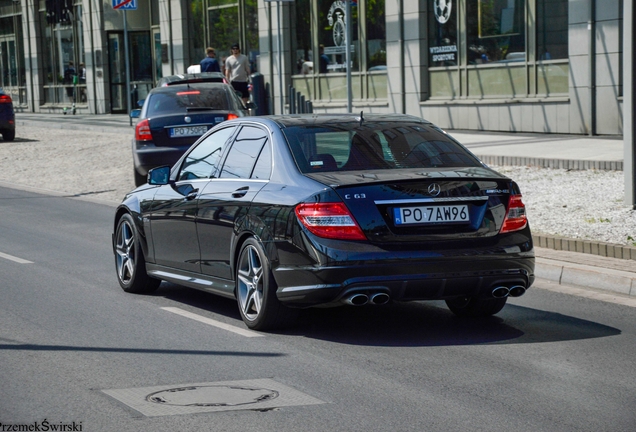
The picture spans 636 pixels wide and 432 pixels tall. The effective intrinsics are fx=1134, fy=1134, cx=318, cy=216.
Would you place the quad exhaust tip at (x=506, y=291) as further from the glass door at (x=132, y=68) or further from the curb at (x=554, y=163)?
the glass door at (x=132, y=68)

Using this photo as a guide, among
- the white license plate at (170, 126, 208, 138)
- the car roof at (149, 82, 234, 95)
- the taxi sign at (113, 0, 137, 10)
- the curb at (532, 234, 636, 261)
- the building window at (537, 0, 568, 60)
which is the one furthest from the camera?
the taxi sign at (113, 0, 137, 10)

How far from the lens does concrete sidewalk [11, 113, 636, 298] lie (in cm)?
905

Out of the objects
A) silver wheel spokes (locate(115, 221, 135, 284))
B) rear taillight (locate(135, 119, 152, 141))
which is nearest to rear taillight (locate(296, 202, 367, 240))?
silver wheel spokes (locate(115, 221, 135, 284))

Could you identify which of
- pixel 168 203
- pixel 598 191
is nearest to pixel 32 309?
pixel 168 203

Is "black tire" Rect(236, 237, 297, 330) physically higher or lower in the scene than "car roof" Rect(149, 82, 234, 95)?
lower

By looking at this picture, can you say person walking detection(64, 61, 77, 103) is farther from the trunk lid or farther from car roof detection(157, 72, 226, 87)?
the trunk lid

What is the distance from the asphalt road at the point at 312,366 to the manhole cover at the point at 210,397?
10 mm

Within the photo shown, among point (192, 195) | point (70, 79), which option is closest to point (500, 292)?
point (192, 195)

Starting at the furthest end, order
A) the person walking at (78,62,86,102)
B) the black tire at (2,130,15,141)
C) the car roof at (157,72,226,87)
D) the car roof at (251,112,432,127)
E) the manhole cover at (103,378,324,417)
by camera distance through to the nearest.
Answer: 1. the person walking at (78,62,86,102)
2. the black tire at (2,130,15,141)
3. the car roof at (157,72,226,87)
4. the car roof at (251,112,432,127)
5. the manhole cover at (103,378,324,417)

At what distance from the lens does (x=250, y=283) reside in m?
7.52

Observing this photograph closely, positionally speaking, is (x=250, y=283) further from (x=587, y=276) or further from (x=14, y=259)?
(x=14, y=259)

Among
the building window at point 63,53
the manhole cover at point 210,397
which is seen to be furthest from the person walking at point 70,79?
the manhole cover at point 210,397

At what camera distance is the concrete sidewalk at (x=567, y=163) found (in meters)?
9.05

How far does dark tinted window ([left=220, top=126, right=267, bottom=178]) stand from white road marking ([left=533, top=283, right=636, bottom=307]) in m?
2.82
